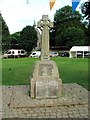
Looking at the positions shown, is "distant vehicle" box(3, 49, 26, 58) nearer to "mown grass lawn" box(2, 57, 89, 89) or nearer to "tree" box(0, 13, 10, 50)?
"tree" box(0, 13, 10, 50)

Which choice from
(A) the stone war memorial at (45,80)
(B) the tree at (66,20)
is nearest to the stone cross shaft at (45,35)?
(A) the stone war memorial at (45,80)

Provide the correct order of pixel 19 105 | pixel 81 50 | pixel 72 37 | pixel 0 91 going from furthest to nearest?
pixel 72 37 → pixel 81 50 → pixel 0 91 → pixel 19 105

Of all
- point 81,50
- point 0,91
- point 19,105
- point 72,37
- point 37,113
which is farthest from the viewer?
point 72,37

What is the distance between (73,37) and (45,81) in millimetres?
49740

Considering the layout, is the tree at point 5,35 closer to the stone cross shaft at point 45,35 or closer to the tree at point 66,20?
the tree at point 66,20

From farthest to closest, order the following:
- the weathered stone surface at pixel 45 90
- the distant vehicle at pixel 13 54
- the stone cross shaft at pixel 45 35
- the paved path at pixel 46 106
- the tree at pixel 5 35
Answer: the tree at pixel 5 35, the distant vehicle at pixel 13 54, the stone cross shaft at pixel 45 35, the weathered stone surface at pixel 45 90, the paved path at pixel 46 106

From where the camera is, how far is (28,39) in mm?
59812

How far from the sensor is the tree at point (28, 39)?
59.2 meters

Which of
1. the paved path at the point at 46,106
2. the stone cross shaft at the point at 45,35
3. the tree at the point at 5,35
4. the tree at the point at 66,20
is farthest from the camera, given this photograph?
the tree at the point at 66,20

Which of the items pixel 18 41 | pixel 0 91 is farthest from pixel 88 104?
pixel 18 41

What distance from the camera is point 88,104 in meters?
8.02

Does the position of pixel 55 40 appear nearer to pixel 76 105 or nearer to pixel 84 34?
pixel 84 34

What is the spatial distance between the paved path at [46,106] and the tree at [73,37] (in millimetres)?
48853

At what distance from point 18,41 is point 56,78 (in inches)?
2139
